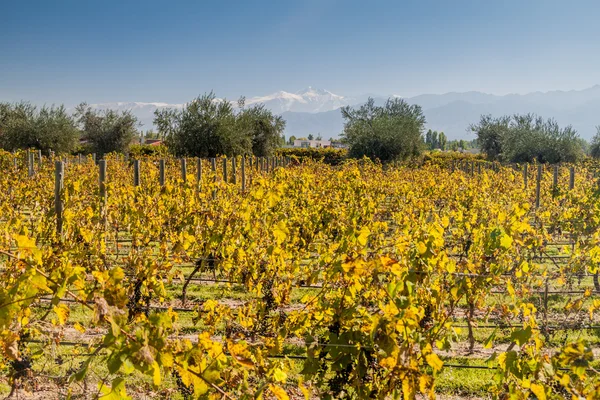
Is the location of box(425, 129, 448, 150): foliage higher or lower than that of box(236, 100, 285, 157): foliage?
higher

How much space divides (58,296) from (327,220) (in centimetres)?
654

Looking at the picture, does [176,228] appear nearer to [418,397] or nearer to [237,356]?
[418,397]

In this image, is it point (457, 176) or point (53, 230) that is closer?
point (53, 230)

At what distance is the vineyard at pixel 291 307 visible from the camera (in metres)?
1.96

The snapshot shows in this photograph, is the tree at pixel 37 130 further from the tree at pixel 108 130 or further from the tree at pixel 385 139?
the tree at pixel 385 139

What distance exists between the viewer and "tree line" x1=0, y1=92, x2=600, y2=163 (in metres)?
24.7

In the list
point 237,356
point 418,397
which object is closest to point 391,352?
point 237,356

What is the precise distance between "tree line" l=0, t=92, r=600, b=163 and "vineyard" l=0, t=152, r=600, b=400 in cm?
1473

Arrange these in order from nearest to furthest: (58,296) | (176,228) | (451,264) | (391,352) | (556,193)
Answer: (58,296) < (391,352) < (451,264) < (176,228) < (556,193)

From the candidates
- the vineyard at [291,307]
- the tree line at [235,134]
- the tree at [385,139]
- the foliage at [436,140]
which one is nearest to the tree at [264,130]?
the tree line at [235,134]

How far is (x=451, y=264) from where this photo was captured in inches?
115

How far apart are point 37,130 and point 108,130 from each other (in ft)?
18.6

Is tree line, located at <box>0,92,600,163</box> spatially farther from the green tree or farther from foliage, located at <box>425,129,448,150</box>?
foliage, located at <box>425,129,448,150</box>

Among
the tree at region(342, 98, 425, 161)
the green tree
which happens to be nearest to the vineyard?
the tree at region(342, 98, 425, 161)
